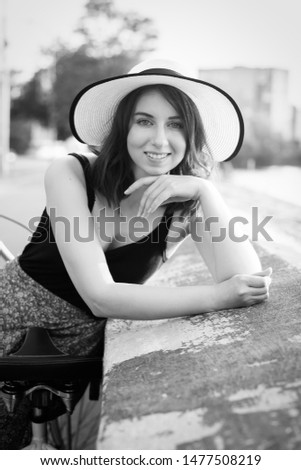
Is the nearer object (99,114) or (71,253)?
(71,253)

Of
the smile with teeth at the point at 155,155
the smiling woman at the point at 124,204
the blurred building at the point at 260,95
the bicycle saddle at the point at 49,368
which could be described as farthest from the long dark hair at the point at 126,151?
the blurred building at the point at 260,95

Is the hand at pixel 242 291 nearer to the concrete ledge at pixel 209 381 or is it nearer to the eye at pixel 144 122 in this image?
the concrete ledge at pixel 209 381

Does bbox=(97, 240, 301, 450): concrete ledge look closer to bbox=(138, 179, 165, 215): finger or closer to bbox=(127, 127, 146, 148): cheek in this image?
bbox=(138, 179, 165, 215): finger

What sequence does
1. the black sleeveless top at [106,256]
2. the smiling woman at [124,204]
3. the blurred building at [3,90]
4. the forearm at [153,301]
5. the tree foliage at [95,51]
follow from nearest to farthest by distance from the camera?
the forearm at [153,301]
the smiling woman at [124,204]
the black sleeveless top at [106,256]
the blurred building at [3,90]
the tree foliage at [95,51]

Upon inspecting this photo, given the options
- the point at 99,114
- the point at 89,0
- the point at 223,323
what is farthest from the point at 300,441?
the point at 89,0

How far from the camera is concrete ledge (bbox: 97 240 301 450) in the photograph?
0.98 meters

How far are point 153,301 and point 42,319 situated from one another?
19.8 inches

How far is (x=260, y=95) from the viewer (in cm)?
397

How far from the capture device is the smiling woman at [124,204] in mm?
1706

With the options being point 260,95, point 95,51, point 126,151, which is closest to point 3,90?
point 260,95

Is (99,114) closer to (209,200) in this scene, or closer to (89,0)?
(209,200)

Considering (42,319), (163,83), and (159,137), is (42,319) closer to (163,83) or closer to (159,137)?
(159,137)

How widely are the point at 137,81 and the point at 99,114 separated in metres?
0.26

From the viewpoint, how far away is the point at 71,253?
5.28 ft
